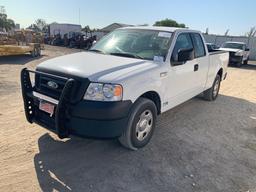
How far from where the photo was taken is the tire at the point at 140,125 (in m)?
3.77

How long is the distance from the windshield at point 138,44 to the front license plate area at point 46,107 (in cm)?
151

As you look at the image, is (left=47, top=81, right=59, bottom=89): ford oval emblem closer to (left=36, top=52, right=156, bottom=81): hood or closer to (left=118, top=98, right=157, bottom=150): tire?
(left=36, top=52, right=156, bottom=81): hood

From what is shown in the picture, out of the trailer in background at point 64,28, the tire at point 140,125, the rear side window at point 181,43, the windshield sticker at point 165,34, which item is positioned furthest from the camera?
the trailer in background at point 64,28

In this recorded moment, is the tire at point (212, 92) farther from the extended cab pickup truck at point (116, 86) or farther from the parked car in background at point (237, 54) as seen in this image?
the parked car in background at point (237, 54)

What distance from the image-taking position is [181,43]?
4.97 m

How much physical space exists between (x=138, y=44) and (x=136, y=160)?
2042 millimetres

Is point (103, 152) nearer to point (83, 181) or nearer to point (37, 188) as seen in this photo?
point (83, 181)

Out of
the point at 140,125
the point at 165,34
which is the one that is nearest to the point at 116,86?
the point at 140,125

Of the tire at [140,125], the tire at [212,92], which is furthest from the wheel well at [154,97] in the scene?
the tire at [212,92]

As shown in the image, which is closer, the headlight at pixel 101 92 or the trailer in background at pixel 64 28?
the headlight at pixel 101 92

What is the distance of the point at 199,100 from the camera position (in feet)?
24.5

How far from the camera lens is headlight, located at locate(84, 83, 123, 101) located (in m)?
3.35

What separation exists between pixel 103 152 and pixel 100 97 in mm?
1094

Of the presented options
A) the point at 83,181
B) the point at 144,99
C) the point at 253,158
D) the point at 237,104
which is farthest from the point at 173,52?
the point at 237,104
